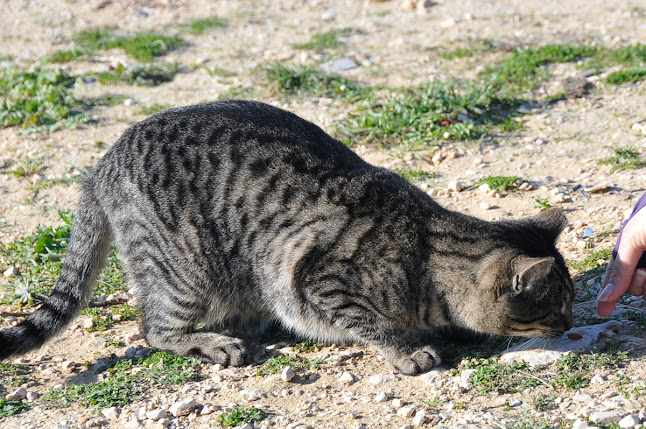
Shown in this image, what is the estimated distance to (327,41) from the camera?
29.3ft

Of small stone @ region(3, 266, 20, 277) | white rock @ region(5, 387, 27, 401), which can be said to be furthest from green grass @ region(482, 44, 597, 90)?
white rock @ region(5, 387, 27, 401)

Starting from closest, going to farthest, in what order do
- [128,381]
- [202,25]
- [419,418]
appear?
[419,418], [128,381], [202,25]

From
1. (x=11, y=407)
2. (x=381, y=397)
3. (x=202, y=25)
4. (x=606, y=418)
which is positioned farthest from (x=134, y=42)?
(x=606, y=418)

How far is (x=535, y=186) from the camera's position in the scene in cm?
561

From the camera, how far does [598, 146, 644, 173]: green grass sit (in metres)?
5.65

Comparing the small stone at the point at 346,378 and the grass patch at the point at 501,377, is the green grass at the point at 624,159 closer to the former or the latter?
the grass patch at the point at 501,377

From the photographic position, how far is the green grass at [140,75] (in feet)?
27.3

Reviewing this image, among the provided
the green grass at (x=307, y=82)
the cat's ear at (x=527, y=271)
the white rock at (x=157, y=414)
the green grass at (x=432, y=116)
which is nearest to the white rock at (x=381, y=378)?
the cat's ear at (x=527, y=271)

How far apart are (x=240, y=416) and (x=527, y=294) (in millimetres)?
1603

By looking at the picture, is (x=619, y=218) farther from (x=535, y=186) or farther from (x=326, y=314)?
(x=326, y=314)

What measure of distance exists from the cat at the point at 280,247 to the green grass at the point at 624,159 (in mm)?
1809

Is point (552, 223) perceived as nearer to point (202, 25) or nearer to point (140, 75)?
point (140, 75)

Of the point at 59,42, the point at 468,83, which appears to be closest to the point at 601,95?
the point at 468,83

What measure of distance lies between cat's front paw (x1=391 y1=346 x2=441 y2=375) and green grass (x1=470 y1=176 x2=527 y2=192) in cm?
197
